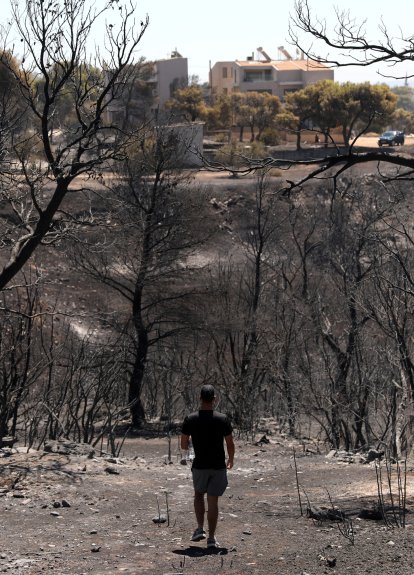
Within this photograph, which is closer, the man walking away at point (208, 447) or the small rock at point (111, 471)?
the man walking away at point (208, 447)

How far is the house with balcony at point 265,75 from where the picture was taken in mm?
106125

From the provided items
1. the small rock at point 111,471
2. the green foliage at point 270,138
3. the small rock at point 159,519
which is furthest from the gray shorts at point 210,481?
the green foliage at point 270,138

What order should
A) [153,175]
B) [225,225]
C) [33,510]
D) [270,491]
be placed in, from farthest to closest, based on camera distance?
[225,225], [153,175], [270,491], [33,510]

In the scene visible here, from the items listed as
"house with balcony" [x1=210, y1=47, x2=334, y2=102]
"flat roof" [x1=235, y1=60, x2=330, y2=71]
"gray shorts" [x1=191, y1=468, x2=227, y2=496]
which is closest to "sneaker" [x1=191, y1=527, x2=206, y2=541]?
"gray shorts" [x1=191, y1=468, x2=227, y2=496]

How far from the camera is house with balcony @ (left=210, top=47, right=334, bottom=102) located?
106 meters

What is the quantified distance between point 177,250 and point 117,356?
8.05 metres

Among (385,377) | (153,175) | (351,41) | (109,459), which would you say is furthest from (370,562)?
(153,175)

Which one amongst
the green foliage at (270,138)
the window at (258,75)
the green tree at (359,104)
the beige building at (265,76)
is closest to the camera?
the green tree at (359,104)

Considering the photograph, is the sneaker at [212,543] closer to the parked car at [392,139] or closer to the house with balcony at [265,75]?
the parked car at [392,139]

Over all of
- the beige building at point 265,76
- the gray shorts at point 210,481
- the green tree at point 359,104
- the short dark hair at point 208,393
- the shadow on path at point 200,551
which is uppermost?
the beige building at point 265,76

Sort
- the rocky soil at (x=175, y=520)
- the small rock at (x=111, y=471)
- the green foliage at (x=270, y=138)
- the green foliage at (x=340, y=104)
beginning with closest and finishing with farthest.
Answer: the rocky soil at (x=175, y=520) < the small rock at (x=111, y=471) < the green foliage at (x=340, y=104) < the green foliage at (x=270, y=138)

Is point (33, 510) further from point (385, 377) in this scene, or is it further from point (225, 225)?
point (225, 225)

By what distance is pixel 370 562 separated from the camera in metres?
8.81

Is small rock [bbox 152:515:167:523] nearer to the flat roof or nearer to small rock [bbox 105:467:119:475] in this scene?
small rock [bbox 105:467:119:475]
